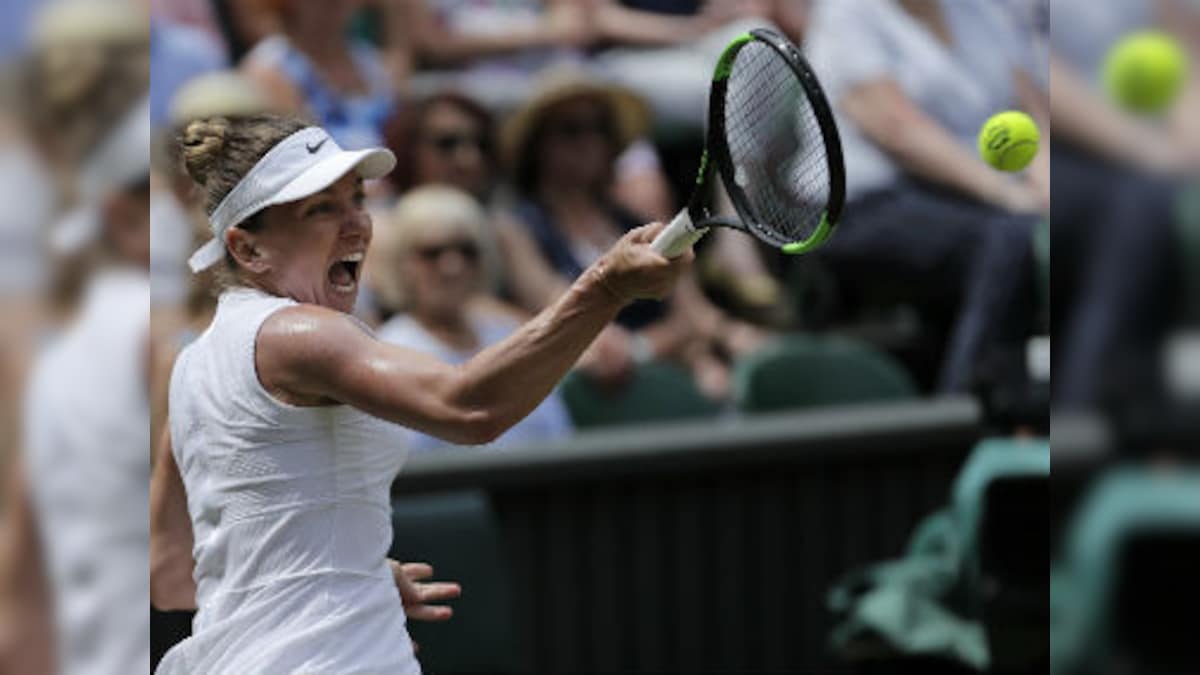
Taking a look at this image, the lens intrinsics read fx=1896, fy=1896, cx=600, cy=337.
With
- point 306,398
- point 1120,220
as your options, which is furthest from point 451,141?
point 1120,220

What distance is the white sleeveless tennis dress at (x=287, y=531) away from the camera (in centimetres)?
241

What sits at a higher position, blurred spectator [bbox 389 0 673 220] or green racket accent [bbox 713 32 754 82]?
blurred spectator [bbox 389 0 673 220]

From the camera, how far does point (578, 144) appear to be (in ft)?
19.6

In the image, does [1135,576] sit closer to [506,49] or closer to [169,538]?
[169,538]

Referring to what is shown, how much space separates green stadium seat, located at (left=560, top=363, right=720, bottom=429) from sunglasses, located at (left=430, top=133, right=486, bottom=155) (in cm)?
81

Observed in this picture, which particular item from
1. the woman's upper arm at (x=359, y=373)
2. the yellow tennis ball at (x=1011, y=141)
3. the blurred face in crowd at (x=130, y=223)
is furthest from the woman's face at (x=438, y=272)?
the blurred face in crowd at (x=130, y=223)

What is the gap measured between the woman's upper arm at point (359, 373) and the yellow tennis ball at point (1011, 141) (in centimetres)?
139

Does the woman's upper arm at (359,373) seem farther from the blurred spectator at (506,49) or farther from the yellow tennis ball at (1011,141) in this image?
the blurred spectator at (506,49)

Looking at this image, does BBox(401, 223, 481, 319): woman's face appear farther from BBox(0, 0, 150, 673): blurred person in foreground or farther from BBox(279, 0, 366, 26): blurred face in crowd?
BBox(0, 0, 150, 673): blurred person in foreground

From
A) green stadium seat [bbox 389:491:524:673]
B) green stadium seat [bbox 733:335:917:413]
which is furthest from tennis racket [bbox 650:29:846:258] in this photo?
green stadium seat [bbox 733:335:917:413]

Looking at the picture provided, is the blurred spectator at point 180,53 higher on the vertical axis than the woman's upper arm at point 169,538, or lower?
higher

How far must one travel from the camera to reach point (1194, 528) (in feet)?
2.84

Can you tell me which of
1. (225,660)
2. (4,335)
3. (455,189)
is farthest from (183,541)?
(455,189)

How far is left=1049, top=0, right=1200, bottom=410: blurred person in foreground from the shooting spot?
86 centimetres
